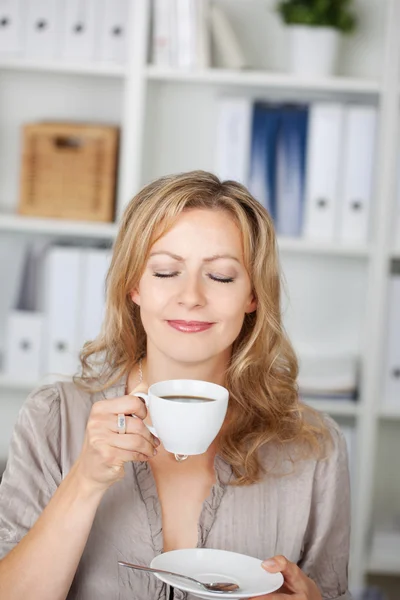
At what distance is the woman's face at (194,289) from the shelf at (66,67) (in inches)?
51.1

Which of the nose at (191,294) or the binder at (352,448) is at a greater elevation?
the nose at (191,294)

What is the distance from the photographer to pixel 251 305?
1526mm

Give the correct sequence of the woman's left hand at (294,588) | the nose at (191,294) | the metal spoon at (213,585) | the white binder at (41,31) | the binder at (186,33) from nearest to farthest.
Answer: the metal spoon at (213,585), the woman's left hand at (294,588), the nose at (191,294), the binder at (186,33), the white binder at (41,31)

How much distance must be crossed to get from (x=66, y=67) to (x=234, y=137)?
54cm

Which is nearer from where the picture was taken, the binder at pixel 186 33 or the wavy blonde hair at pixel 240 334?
the wavy blonde hair at pixel 240 334

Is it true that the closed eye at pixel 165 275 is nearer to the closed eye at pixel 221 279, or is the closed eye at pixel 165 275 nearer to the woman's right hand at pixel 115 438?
the closed eye at pixel 221 279

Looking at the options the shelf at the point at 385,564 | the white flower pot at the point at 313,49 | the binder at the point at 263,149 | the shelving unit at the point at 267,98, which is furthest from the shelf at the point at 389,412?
the white flower pot at the point at 313,49

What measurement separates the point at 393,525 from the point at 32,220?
58.9 inches

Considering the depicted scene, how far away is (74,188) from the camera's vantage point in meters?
2.67

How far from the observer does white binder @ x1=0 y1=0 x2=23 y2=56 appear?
265cm

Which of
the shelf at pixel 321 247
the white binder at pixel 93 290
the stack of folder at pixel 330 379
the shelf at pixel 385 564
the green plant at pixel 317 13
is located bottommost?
the shelf at pixel 385 564

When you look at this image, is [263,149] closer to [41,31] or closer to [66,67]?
[66,67]

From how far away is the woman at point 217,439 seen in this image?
140cm

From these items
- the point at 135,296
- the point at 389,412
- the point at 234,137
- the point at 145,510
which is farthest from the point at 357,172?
the point at 145,510
